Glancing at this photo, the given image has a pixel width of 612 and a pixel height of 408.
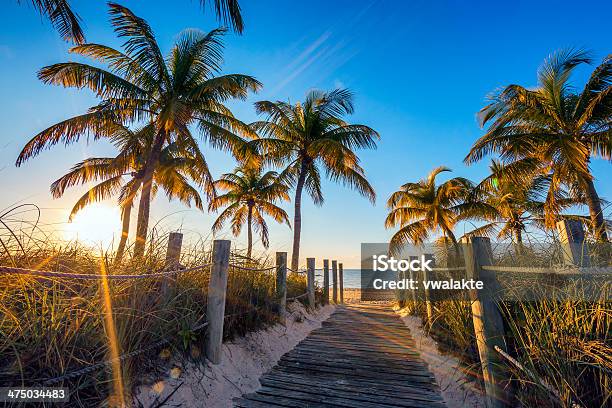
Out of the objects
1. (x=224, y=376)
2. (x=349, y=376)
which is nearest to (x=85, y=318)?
(x=224, y=376)

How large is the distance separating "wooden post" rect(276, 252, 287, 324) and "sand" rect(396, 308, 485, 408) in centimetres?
259

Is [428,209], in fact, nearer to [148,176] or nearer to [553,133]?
[553,133]

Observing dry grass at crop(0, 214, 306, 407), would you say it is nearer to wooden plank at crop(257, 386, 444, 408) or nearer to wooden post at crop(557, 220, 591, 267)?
wooden plank at crop(257, 386, 444, 408)

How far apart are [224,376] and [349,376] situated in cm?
160

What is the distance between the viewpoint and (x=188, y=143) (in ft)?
34.7

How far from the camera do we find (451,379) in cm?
341

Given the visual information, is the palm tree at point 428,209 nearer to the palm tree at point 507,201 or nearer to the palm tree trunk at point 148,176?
the palm tree at point 507,201

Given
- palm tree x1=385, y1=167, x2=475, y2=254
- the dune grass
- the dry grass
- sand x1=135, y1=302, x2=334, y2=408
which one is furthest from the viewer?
palm tree x1=385, y1=167, x2=475, y2=254

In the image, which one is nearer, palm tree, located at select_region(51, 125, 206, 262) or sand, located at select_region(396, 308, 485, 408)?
sand, located at select_region(396, 308, 485, 408)

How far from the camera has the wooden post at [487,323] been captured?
2.57 m

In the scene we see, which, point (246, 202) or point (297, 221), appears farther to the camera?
point (246, 202)

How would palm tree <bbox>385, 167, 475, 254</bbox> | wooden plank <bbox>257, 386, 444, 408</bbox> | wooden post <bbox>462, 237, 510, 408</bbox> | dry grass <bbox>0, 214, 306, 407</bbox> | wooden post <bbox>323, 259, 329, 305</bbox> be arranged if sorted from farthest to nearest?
1. palm tree <bbox>385, 167, 475, 254</bbox>
2. wooden post <bbox>323, 259, 329, 305</bbox>
3. wooden plank <bbox>257, 386, 444, 408</bbox>
4. wooden post <bbox>462, 237, 510, 408</bbox>
5. dry grass <bbox>0, 214, 306, 407</bbox>

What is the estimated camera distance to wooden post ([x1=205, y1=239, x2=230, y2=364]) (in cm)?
326

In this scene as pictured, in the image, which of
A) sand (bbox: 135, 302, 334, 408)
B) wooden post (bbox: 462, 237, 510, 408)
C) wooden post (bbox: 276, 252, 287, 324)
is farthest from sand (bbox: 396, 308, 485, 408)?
wooden post (bbox: 276, 252, 287, 324)
